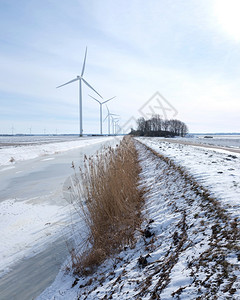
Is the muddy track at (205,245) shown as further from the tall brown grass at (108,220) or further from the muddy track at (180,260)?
the tall brown grass at (108,220)

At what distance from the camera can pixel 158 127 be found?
11619 cm

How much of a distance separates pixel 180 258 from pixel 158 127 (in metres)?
116

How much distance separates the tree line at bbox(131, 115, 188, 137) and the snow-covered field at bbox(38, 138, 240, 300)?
9172 centimetres

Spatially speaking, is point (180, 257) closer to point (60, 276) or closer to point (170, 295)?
point (170, 295)

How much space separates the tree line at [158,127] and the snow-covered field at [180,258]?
91720mm

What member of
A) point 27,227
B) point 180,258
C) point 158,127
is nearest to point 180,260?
point 180,258

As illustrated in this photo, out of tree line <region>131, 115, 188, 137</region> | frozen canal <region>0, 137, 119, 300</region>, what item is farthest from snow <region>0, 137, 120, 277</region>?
tree line <region>131, 115, 188, 137</region>

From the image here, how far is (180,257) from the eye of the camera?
2383 mm

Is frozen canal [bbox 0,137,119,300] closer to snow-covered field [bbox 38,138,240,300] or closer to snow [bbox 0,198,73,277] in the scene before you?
snow [bbox 0,198,73,277]

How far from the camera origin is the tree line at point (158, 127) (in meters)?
104

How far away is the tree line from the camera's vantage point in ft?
342

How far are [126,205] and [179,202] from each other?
1251mm

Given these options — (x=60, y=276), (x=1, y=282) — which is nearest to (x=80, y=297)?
(x=60, y=276)

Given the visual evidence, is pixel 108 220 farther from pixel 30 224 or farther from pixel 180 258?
pixel 180 258
